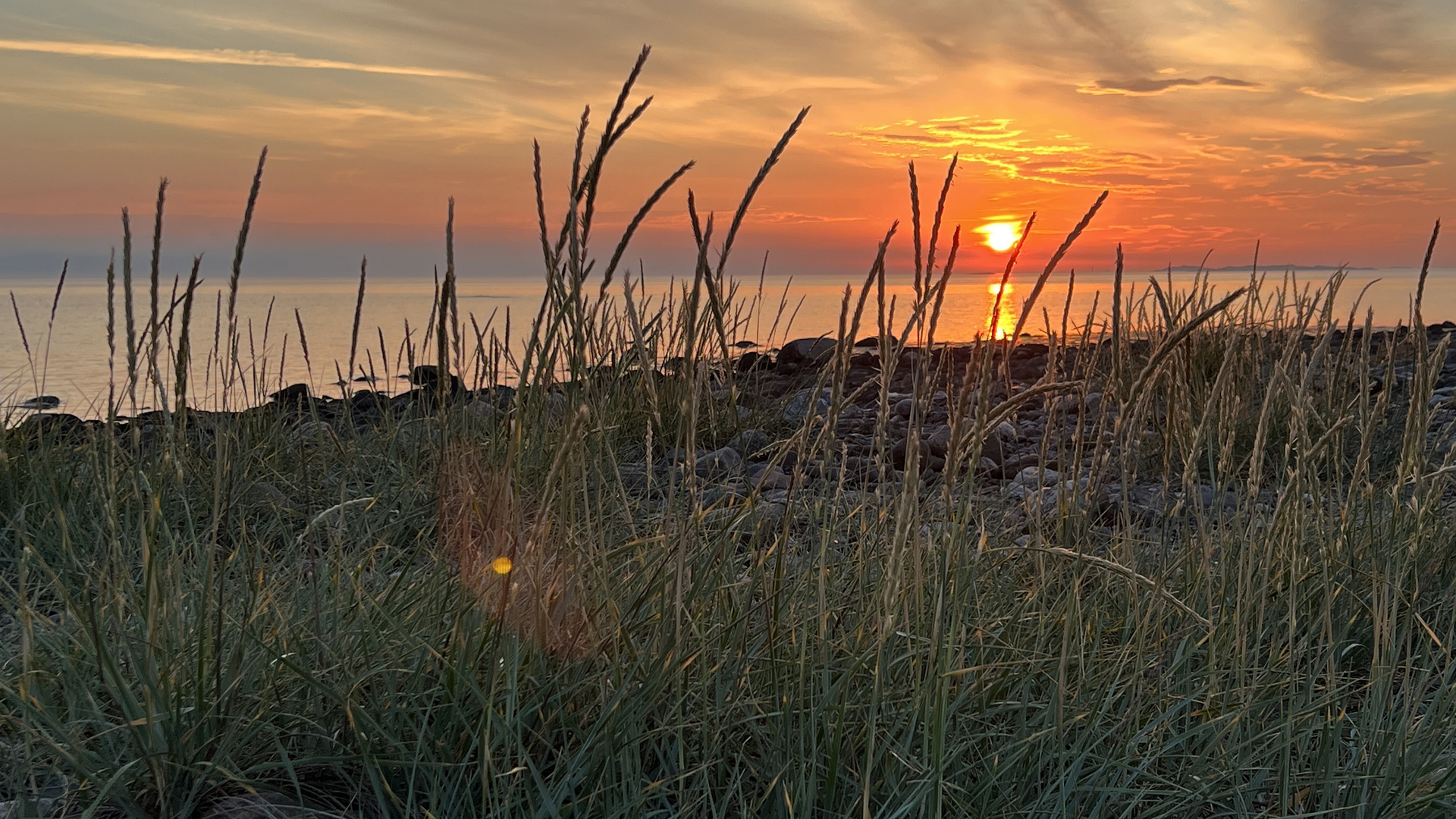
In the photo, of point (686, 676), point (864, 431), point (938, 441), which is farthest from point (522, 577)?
point (864, 431)

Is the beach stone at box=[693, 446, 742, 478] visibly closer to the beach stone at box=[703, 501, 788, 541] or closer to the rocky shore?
the rocky shore

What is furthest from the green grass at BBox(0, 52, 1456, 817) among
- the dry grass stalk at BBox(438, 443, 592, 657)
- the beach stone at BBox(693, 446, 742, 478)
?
the beach stone at BBox(693, 446, 742, 478)

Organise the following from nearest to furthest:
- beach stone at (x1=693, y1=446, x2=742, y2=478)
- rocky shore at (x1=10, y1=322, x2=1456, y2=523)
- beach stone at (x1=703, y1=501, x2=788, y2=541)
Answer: rocky shore at (x1=10, y1=322, x2=1456, y2=523), beach stone at (x1=703, y1=501, x2=788, y2=541), beach stone at (x1=693, y1=446, x2=742, y2=478)

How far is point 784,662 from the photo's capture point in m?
1.46

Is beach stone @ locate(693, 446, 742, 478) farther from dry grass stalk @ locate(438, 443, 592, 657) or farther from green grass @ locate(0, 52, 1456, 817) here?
dry grass stalk @ locate(438, 443, 592, 657)

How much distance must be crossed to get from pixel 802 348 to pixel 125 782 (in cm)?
796

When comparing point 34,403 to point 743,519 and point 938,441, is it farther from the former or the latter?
point 743,519

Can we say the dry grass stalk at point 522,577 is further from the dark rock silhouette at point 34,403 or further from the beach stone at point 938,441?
the dark rock silhouette at point 34,403

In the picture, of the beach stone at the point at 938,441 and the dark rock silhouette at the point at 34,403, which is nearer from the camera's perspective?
the dark rock silhouette at the point at 34,403

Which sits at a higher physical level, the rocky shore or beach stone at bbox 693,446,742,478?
the rocky shore

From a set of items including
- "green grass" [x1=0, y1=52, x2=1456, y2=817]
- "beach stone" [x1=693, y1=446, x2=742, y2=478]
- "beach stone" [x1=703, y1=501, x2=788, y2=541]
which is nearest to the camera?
"green grass" [x1=0, y1=52, x2=1456, y2=817]

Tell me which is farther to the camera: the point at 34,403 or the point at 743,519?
the point at 34,403

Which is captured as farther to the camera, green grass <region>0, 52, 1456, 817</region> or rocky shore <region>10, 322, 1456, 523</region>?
rocky shore <region>10, 322, 1456, 523</region>

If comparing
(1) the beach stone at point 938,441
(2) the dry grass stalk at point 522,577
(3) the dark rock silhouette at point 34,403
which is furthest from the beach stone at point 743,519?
(3) the dark rock silhouette at point 34,403
